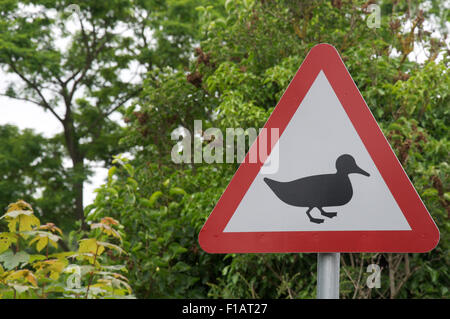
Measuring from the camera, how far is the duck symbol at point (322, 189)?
1.57 metres

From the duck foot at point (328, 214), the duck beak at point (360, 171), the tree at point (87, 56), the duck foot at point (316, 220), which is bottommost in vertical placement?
the duck foot at point (316, 220)

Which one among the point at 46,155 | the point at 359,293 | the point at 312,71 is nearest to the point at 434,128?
the point at 359,293

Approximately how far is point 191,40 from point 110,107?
293cm

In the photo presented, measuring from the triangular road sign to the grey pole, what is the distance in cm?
4

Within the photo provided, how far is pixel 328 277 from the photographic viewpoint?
4.94ft

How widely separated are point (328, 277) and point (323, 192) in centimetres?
25

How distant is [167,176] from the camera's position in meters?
5.84

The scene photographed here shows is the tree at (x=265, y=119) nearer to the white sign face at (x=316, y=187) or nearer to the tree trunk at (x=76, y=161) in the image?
the white sign face at (x=316, y=187)

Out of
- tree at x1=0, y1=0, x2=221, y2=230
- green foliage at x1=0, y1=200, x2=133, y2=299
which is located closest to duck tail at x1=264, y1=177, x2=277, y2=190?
green foliage at x1=0, y1=200, x2=133, y2=299

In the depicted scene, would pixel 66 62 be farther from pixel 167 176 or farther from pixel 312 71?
pixel 312 71

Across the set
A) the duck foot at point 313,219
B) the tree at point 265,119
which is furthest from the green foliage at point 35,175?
the duck foot at point 313,219

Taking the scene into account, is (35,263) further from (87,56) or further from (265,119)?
(87,56)

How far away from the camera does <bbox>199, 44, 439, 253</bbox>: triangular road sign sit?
156 cm

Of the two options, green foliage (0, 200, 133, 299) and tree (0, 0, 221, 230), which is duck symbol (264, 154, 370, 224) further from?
tree (0, 0, 221, 230)
